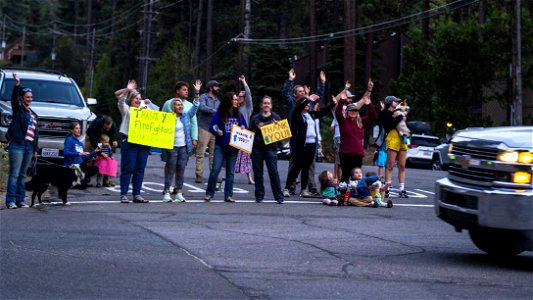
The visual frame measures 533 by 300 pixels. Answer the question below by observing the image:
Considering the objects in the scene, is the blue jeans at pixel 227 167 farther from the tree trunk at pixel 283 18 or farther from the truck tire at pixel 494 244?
the tree trunk at pixel 283 18

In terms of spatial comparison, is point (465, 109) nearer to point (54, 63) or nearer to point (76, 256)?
point (76, 256)

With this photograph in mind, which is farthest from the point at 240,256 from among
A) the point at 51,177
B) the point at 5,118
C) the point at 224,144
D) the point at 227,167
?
the point at 5,118

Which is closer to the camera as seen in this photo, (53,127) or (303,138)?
(303,138)

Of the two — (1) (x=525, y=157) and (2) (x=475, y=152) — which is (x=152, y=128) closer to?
(2) (x=475, y=152)

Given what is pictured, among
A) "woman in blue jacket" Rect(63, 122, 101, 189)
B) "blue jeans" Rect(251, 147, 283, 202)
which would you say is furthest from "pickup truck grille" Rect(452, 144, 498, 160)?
"woman in blue jacket" Rect(63, 122, 101, 189)

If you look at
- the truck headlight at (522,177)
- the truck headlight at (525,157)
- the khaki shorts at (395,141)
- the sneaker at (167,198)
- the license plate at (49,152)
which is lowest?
the sneaker at (167,198)

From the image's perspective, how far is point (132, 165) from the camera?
16.0 meters

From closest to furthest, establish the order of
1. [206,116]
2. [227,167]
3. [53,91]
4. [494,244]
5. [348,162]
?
[494,244]
[227,167]
[348,162]
[206,116]
[53,91]

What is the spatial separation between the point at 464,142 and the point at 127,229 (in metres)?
4.19

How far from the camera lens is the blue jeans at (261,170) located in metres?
16.5

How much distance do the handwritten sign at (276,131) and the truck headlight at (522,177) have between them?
7458 millimetres

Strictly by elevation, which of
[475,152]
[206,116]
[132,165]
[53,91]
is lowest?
[132,165]

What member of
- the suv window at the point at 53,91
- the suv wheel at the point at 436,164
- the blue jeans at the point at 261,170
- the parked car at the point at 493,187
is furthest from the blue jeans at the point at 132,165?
the suv wheel at the point at 436,164

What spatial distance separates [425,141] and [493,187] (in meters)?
30.7
